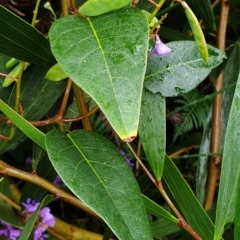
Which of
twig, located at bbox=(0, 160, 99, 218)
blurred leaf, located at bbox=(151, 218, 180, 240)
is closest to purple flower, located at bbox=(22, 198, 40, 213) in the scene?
twig, located at bbox=(0, 160, 99, 218)

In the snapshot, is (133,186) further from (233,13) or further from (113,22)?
(233,13)

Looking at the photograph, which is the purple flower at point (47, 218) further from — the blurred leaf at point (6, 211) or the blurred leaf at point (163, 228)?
the blurred leaf at point (163, 228)

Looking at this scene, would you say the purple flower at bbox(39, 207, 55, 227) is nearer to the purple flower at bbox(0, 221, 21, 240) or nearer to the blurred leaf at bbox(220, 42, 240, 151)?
the purple flower at bbox(0, 221, 21, 240)

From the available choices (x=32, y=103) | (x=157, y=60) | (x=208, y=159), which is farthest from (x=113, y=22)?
(x=208, y=159)

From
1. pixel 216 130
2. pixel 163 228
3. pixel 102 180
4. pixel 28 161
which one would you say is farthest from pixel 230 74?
pixel 102 180

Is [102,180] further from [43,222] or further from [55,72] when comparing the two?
[43,222]

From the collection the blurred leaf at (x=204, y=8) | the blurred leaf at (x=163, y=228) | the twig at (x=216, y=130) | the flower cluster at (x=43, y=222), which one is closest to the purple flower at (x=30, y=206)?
the flower cluster at (x=43, y=222)
